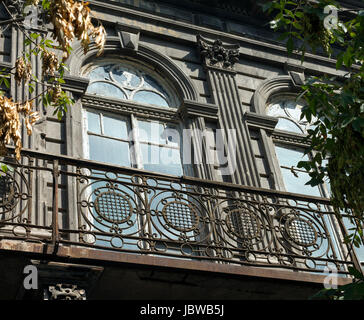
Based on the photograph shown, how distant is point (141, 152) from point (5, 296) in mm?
3618

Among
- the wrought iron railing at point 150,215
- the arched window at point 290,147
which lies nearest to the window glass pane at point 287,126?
the arched window at point 290,147

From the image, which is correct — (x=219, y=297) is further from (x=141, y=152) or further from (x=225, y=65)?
(x=225, y=65)

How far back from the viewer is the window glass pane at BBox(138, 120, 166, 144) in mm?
10727

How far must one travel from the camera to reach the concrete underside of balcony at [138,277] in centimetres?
709

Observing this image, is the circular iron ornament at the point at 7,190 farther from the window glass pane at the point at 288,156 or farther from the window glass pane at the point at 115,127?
the window glass pane at the point at 288,156

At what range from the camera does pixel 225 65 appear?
40.0ft

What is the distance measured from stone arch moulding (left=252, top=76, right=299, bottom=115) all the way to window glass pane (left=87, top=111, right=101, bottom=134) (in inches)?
111

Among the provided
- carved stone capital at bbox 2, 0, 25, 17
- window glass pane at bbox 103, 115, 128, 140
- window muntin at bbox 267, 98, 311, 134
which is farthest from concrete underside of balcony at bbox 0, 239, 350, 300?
carved stone capital at bbox 2, 0, 25, 17

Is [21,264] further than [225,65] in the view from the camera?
No

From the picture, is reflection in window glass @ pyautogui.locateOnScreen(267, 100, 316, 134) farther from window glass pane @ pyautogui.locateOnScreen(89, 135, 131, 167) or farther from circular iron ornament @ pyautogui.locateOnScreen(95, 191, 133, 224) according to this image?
circular iron ornament @ pyautogui.locateOnScreen(95, 191, 133, 224)
